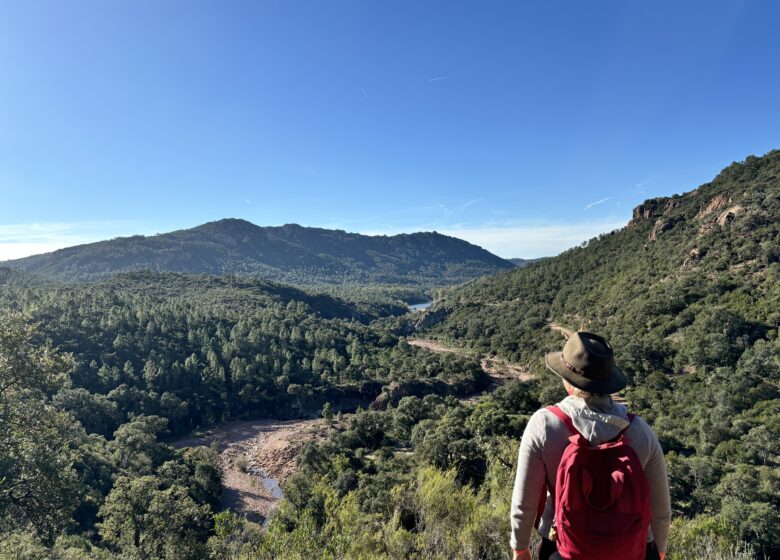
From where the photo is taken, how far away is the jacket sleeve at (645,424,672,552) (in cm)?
235

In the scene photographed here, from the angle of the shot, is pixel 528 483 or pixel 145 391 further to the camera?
pixel 145 391

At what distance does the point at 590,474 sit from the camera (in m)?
2.15

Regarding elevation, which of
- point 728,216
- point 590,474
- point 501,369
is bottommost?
point 501,369

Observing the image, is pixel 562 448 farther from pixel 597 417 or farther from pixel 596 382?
pixel 596 382

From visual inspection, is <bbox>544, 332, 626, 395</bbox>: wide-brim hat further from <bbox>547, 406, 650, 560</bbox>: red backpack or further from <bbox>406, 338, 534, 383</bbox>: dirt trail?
<bbox>406, 338, 534, 383</bbox>: dirt trail

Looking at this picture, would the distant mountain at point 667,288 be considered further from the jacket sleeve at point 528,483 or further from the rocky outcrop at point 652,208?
the jacket sleeve at point 528,483

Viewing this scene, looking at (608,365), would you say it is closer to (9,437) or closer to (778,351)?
(9,437)

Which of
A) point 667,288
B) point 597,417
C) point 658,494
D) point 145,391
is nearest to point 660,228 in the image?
point 667,288

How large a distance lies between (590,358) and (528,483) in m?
0.88

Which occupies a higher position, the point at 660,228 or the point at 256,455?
the point at 660,228

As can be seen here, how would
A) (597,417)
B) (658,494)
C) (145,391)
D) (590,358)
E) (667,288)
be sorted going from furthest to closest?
(145,391)
(667,288)
(658,494)
(590,358)
(597,417)

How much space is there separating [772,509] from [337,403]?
43247mm

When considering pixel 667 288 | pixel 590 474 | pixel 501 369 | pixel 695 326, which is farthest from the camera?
pixel 501 369

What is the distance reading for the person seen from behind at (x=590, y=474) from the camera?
2.15 meters
